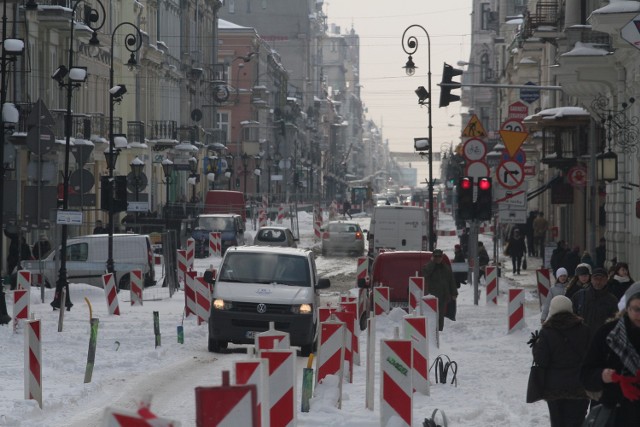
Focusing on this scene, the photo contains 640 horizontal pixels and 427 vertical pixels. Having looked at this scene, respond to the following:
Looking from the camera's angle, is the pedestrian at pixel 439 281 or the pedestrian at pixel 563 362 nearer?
the pedestrian at pixel 563 362

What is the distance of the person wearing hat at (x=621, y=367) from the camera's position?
28.8 feet

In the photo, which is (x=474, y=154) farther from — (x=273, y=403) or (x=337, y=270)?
(x=337, y=270)

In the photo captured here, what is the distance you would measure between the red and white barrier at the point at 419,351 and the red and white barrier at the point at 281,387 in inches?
180

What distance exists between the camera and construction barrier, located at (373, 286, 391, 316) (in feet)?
90.8

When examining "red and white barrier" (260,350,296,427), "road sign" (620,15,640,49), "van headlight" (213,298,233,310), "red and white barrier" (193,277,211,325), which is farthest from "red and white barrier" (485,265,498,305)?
"red and white barrier" (260,350,296,427)

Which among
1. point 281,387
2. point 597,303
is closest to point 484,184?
point 597,303

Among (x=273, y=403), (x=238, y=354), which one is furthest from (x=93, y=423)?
(x=238, y=354)

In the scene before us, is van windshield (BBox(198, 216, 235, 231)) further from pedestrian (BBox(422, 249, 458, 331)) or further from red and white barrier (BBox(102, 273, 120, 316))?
pedestrian (BBox(422, 249, 458, 331))

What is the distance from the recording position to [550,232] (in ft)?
204

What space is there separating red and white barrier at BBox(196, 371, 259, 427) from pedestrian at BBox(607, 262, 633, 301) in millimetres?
10542

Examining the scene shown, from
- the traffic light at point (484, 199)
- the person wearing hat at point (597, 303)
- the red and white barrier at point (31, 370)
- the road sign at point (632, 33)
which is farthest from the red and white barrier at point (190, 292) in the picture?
the road sign at point (632, 33)

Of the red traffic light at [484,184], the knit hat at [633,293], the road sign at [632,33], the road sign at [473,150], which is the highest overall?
the road sign at [632,33]

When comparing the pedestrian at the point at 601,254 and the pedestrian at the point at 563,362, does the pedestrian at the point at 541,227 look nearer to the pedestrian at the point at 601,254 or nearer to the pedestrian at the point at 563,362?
the pedestrian at the point at 601,254

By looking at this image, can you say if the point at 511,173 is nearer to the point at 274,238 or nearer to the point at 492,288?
the point at 492,288
